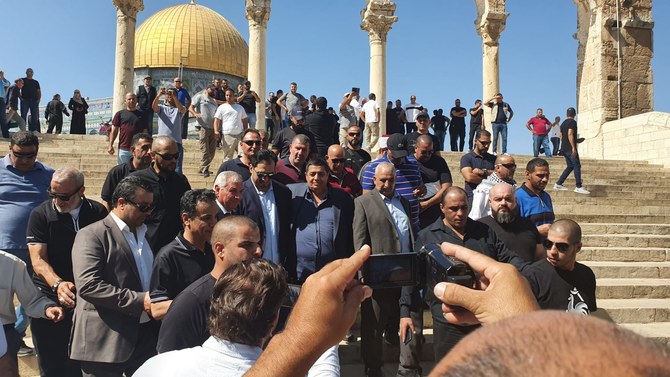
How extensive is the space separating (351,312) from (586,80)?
17.9 meters

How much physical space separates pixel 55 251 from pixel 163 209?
33.9 inches

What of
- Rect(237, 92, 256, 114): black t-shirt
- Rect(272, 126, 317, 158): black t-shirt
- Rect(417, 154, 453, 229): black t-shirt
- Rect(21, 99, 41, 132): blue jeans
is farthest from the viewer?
Rect(21, 99, 41, 132): blue jeans

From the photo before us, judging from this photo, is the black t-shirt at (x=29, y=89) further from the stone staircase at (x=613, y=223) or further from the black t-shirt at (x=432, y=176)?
the black t-shirt at (x=432, y=176)

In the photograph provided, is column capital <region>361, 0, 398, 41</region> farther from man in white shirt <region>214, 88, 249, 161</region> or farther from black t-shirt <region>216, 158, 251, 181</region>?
black t-shirt <region>216, 158, 251, 181</region>

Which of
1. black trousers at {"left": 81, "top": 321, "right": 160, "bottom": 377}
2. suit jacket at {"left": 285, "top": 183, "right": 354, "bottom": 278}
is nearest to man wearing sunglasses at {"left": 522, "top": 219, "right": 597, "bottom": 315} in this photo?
suit jacket at {"left": 285, "top": 183, "right": 354, "bottom": 278}

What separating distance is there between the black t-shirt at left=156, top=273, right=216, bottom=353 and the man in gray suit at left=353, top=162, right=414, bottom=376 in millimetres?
2044

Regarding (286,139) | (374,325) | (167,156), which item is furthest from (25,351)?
(286,139)

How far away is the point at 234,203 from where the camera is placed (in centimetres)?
428

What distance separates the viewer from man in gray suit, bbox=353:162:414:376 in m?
4.37

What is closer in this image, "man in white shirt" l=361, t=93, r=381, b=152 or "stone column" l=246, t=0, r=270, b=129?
"man in white shirt" l=361, t=93, r=381, b=152

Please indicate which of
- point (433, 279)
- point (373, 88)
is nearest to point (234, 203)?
point (433, 279)

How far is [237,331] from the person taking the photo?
186 cm

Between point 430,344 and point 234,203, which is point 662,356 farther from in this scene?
point 430,344

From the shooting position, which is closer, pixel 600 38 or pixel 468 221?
pixel 468 221
